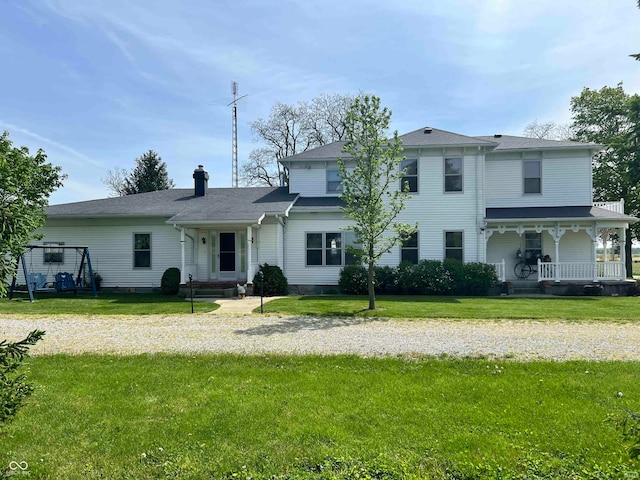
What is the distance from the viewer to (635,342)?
7414mm

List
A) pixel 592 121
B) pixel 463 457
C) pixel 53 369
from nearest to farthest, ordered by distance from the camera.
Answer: pixel 463 457 → pixel 53 369 → pixel 592 121

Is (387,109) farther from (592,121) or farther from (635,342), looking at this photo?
(592,121)

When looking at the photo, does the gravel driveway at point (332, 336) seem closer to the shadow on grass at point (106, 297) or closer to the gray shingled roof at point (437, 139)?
→ the shadow on grass at point (106, 297)

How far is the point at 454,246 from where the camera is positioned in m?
17.3

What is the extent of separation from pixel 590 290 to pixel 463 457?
16355 millimetres

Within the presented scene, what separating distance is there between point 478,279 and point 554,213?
199 inches

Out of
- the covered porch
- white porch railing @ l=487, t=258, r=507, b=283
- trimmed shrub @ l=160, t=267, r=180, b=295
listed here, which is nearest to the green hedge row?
white porch railing @ l=487, t=258, r=507, b=283

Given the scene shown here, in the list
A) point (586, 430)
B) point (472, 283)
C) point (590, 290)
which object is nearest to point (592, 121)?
point (590, 290)

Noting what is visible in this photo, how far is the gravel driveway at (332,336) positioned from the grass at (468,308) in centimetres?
89

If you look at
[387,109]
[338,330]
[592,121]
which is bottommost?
[338,330]

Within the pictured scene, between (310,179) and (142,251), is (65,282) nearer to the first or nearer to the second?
(142,251)

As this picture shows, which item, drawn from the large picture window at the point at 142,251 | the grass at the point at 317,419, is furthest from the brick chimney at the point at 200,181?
the grass at the point at 317,419

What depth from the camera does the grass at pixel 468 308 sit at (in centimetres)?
1062

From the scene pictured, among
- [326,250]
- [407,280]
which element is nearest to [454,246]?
[407,280]
